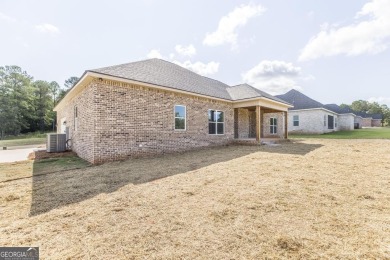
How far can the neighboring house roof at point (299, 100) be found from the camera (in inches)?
992

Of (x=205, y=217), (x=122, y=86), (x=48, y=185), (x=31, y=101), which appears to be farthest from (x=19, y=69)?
(x=205, y=217)

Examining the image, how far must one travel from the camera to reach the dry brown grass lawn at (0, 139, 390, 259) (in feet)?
8.30

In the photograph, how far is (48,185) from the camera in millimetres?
5430

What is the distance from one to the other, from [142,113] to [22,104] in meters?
45.6

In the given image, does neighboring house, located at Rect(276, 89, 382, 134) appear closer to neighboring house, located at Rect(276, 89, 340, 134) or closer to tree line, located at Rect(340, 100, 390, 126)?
neighboring house, located at Rect(276, 89, 340, 134)

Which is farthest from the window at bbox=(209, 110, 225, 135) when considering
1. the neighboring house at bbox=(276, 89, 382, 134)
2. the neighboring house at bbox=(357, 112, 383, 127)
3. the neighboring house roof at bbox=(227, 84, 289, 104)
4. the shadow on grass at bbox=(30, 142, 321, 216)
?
the neighboring house at bbox=(357, 112, 383, 127)

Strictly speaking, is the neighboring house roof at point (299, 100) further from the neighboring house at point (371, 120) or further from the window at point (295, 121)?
the neighboring house at point (371, 120)

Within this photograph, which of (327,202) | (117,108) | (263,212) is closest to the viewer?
(263,212)

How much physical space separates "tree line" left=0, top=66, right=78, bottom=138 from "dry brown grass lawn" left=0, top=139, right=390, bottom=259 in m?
39.0

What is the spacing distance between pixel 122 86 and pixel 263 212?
25.5 ft

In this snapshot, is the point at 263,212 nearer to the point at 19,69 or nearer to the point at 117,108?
the point at 117,108

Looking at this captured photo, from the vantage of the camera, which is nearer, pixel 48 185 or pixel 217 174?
pixel 48 185

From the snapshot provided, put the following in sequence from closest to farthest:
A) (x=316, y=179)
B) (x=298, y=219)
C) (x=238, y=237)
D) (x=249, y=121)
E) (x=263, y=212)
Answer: (x=238, y=237) → (x=298, y=219) → (x=263, y=212) → (x=316, y=179) → (x=249, y=121)

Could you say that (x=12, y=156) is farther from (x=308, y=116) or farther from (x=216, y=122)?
(x=308, y=116)
